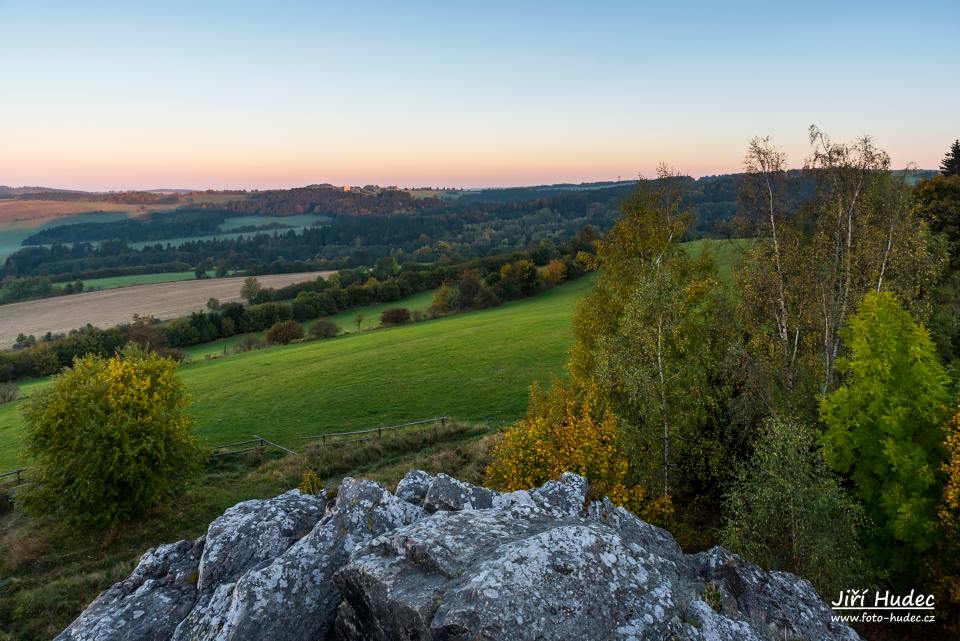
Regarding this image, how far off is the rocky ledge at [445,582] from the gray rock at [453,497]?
0.10 feet

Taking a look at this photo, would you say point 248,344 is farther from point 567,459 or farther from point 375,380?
point 567,459

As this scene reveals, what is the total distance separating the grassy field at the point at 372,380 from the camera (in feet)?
146

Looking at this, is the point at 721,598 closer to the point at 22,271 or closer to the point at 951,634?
the point at 951,634

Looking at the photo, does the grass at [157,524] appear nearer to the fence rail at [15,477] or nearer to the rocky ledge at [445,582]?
the fence rail at [15,477]

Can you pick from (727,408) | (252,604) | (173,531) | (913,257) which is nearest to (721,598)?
(252,604)

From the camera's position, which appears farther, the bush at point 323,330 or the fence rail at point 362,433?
the bush at point 323,330

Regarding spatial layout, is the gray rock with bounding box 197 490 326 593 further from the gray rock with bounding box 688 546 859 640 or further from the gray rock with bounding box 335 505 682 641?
the gray rock with bounding box 688 546 859 640

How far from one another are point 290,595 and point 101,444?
885 inches

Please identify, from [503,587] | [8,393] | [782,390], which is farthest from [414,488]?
[8,393]

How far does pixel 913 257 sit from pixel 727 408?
33.7ft

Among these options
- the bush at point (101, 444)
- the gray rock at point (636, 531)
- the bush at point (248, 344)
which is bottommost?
the bush at point (248, 344)

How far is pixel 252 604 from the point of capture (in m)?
8.54

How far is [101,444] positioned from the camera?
83.5ft

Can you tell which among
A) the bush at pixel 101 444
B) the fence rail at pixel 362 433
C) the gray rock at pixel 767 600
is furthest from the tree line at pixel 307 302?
the gray rock at pixel 767 600
